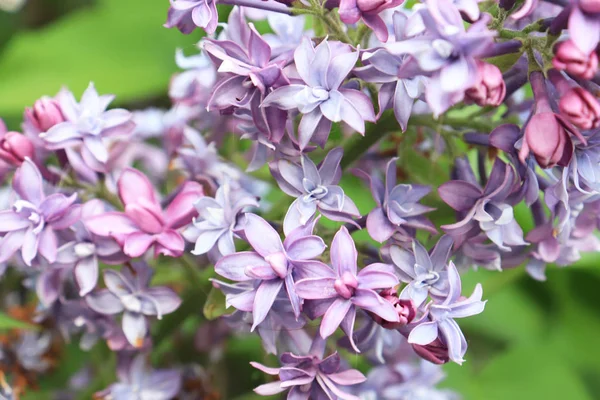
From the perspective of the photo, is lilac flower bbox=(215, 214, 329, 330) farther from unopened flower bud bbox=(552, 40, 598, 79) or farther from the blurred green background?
the blurred green background

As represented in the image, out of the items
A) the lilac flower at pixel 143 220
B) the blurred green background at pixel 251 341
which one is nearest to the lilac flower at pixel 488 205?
the lilac flower at pixel 143 220

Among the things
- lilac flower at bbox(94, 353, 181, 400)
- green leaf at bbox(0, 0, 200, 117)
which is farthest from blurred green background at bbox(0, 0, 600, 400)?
lilac flower at bbox(94, 353, 181, 400)

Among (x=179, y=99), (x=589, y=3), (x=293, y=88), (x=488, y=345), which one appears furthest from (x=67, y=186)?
(x=488, y=345)

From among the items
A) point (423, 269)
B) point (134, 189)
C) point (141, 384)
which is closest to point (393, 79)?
point (423, 269)

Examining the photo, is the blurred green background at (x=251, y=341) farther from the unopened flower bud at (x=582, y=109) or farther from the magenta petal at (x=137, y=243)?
the unopened flower bud at (x=582, y=109)

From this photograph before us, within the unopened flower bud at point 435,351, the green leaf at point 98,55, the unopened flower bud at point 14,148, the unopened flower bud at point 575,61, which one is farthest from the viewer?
the green leaf at point 98,55

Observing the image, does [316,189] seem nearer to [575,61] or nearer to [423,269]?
[423,269]
